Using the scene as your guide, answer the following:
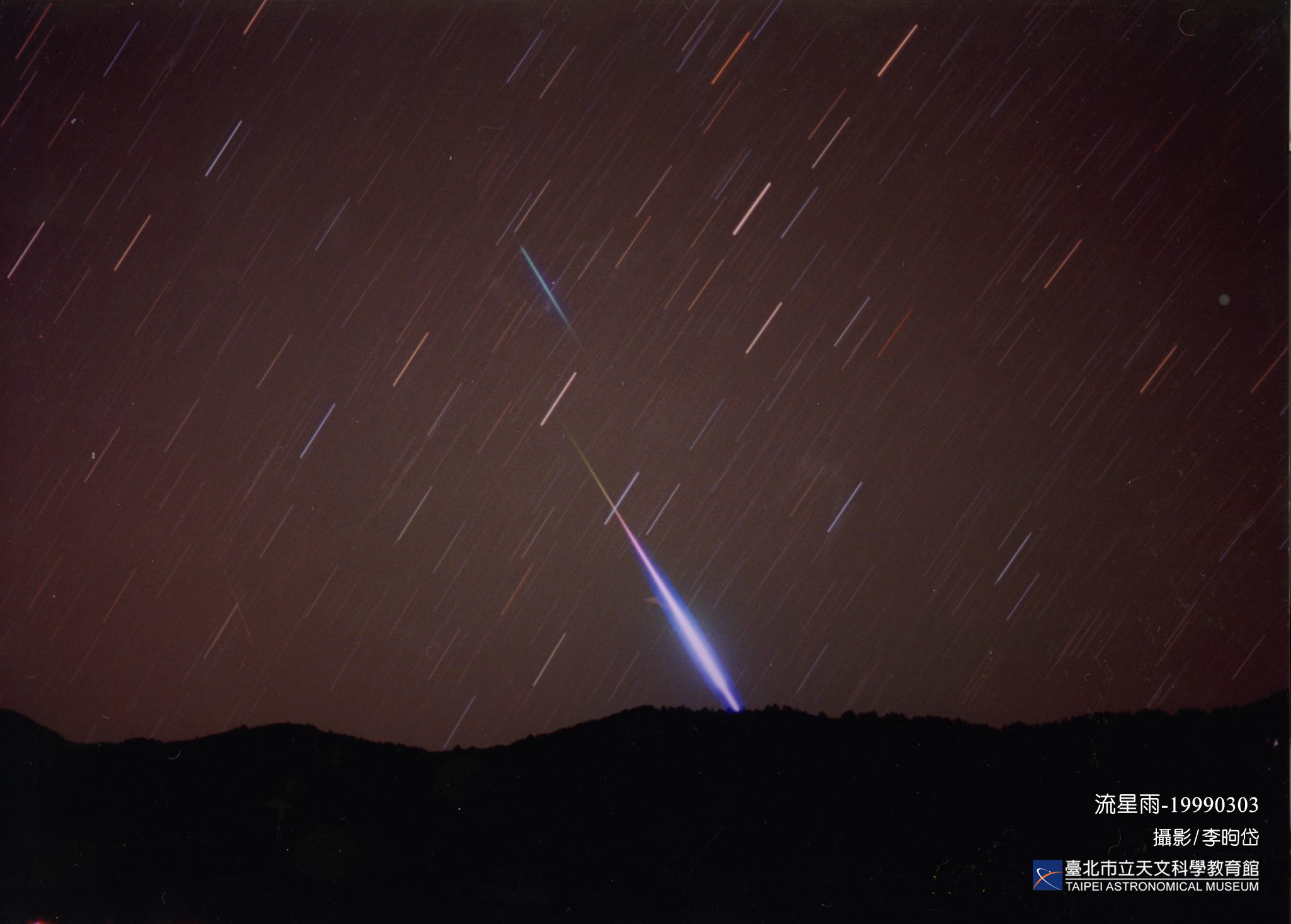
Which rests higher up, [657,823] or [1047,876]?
[1047,876]

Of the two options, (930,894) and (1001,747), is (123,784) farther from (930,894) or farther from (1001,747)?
(1001,747)

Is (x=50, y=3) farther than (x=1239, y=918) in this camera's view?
Yes

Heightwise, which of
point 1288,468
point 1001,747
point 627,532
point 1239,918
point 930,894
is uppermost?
point 1288,468

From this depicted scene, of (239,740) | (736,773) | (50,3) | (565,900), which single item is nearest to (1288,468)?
(736,773)
